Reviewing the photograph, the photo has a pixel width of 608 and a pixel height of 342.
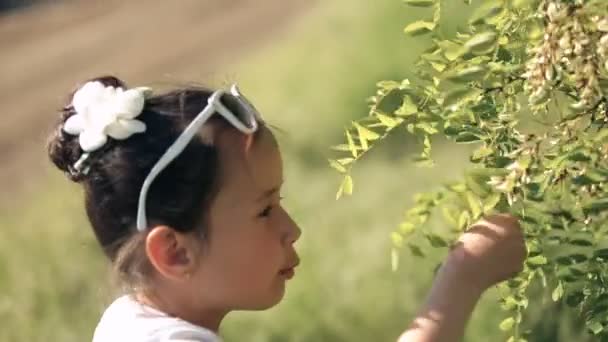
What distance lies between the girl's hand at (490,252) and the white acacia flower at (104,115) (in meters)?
0.47

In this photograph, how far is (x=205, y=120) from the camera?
6.27 ft

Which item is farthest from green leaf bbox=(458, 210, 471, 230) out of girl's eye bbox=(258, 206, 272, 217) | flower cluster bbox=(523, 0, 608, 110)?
flower cluster bbox=(523, 0, 608, 110)

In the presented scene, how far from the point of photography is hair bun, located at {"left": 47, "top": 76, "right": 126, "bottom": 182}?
76.6 inches

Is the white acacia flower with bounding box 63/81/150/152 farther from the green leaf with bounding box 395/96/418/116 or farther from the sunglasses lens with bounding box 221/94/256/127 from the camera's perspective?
the green leaf with bounding box 395/96/418/116

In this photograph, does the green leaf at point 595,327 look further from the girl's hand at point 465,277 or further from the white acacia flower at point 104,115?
the white acacia flower at point 104,115

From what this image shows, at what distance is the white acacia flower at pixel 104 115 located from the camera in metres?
1.89

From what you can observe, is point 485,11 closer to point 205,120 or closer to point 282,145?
point 205,120

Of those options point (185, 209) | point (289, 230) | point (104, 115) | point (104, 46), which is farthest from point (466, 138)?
point (104, 46)

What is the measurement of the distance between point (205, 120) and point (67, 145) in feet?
0.68

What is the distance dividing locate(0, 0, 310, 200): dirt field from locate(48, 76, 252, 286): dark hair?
4207 millimetres

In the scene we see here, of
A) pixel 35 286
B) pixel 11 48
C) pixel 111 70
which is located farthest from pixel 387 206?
pixel 11 48

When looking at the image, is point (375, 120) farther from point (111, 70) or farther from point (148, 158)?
point (111, 70)

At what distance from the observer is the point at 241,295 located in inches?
73.9

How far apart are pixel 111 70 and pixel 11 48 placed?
1.16 m
